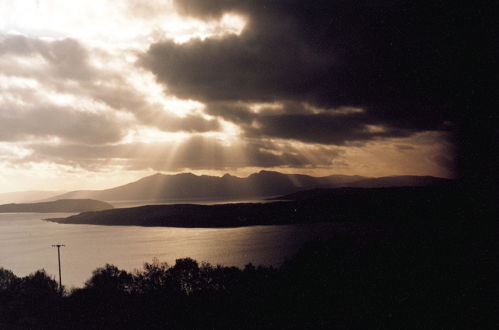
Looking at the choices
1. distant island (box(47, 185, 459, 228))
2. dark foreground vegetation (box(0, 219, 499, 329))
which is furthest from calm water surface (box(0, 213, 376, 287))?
dark foreground vegetation (box(0, 219, 499, 329))

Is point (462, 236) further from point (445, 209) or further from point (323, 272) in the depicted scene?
point (445, 209)

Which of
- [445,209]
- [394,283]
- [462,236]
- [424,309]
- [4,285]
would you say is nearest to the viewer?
[424,309]

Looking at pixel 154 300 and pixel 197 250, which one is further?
pixel 197 250

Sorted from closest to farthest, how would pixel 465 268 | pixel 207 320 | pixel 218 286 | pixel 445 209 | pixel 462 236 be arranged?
1. pixel 207 320
2. pixel 465 268
3. pixel 218 286
4. pixel 462 236
5. pixel 445 209

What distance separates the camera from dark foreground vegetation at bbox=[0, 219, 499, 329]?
16.6m

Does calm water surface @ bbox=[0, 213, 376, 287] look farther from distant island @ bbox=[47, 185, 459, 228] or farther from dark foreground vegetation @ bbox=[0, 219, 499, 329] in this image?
dark foreground vegetation @ bbox=[0, 219, 499, 329]

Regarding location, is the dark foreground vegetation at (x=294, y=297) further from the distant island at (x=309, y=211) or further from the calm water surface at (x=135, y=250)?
the distant island at (x=309, y=211)

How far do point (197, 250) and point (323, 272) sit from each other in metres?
56.2

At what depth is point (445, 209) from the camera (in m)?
72.4

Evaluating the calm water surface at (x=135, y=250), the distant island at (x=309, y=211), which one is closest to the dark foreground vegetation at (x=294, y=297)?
the calm water surface at (x=135, y=250)

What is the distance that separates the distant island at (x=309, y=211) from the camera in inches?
3418

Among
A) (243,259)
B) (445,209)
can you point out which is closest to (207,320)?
(243,259)

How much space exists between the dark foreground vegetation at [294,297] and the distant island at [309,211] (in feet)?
181

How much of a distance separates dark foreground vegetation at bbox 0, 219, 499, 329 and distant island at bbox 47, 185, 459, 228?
5513cm
